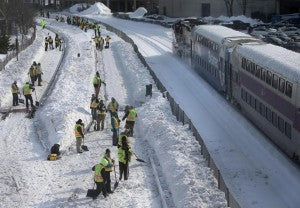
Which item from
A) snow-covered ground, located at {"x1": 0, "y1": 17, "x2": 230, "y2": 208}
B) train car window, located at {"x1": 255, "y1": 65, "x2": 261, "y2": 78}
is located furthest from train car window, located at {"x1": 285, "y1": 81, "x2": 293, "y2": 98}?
snow-covered ground, located at {"x1": 0, "y1": 17, "x2": 230, "y2": 208}

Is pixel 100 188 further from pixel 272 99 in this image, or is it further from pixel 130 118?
pixel 272 99

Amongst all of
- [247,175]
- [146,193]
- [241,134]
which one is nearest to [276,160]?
[247,175]

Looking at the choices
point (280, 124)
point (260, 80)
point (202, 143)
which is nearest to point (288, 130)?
point (280, 124)

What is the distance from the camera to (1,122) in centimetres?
3016

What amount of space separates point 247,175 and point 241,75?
8.17 meters

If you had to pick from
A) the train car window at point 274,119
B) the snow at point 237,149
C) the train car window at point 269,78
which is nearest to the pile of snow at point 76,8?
the snow at point 237,149

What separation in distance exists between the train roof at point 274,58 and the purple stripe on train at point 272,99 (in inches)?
36.6

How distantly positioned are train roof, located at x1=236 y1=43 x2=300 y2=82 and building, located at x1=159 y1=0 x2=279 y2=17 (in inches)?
2338

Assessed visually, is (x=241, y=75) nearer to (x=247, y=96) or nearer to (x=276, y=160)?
→ (x=247, y=96)

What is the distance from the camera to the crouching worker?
23.6 m

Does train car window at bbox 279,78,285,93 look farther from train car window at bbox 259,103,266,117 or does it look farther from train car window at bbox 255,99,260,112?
train car window at bbox 255,99,260,112

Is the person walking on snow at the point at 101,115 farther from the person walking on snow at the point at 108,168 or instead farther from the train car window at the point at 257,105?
the person walking on snow at the point at 108,168

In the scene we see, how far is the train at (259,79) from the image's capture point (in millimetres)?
21625

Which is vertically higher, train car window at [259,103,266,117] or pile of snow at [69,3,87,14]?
pile of snow at [69,3,87,14]
